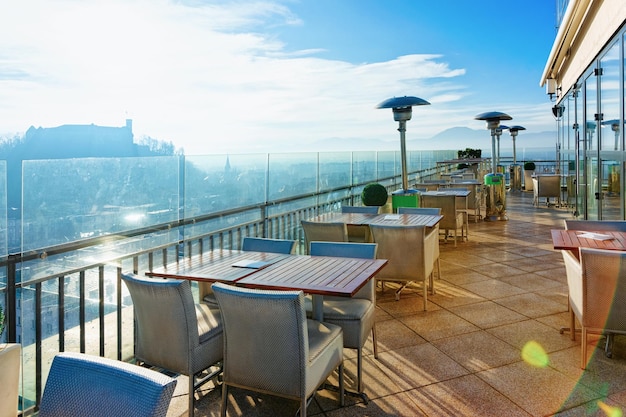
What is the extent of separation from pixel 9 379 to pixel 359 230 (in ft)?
14.0

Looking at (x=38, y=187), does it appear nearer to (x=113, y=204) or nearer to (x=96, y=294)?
(x=113, y=204)

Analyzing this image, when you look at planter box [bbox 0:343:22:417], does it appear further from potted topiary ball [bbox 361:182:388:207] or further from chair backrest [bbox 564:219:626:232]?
potted topiary ball [bbox 361:182:388:207]

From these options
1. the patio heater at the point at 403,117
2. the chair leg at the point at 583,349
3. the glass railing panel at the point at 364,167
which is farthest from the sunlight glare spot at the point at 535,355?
the glass railing panel at the point at 364,167

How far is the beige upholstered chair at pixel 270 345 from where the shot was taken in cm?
216

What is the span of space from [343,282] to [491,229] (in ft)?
24.3

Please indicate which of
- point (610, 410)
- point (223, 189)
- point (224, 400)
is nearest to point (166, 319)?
point (224, 400)

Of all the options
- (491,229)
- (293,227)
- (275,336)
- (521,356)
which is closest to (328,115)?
(491,229)

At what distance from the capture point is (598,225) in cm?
449

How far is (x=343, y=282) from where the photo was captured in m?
2.70

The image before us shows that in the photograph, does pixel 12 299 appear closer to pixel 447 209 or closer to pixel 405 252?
pixel 405 252

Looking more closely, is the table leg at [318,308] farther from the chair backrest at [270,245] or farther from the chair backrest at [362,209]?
the chair backrest at [362,209]

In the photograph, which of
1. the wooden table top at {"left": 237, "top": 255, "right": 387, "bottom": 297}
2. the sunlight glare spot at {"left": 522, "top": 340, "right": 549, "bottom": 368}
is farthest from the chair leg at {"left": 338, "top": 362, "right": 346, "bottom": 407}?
the sunlight glare spot at {"left": 522, "top": 340, "right": 549, "bottom": 368}

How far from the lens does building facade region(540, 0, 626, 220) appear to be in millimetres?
5785

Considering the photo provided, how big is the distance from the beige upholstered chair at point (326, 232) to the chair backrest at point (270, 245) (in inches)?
31.6
